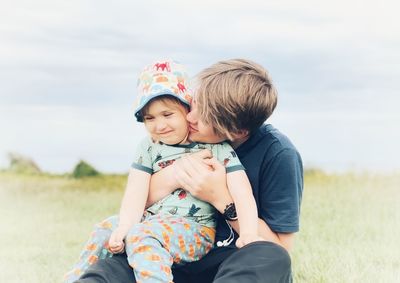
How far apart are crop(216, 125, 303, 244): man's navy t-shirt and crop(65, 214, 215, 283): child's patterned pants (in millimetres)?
211

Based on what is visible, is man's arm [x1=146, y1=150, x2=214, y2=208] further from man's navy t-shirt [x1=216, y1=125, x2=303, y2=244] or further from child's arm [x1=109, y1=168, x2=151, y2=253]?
man's navy t-shirt [x1=216, y1=125, x2=303, y2=244]

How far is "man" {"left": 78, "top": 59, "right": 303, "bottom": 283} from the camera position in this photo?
129 inches

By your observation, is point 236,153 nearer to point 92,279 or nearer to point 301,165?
point 301,165

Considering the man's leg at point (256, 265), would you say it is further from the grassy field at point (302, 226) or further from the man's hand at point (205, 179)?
the grassy field at point (302, 226)

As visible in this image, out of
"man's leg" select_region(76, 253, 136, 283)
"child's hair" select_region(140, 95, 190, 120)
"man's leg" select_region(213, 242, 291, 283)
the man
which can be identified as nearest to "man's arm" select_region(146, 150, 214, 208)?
the man

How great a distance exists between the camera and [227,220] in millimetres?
3338

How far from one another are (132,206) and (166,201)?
0.16 metres

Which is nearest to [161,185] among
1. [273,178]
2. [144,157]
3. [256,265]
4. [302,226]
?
[144,157]

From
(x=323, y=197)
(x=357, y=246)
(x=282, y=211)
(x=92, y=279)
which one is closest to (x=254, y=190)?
(x=282, y=211)

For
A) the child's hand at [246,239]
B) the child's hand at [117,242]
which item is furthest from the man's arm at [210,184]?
the child's hand at [117,242]

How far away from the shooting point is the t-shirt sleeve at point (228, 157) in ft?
11.0

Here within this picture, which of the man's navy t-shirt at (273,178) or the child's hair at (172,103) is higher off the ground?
the child's hair at (172,103)

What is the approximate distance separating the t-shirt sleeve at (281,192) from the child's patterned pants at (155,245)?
297mm

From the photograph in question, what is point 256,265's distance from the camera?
3.01 m
